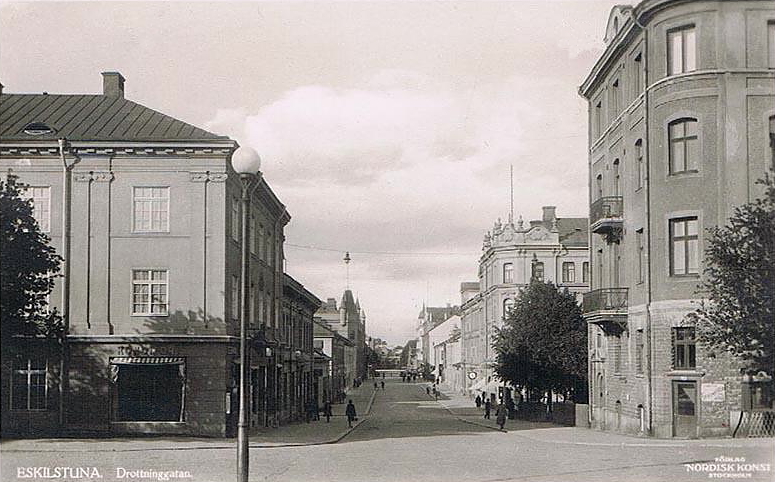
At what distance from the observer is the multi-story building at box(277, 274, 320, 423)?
178 feet

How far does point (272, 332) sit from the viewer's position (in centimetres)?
4962

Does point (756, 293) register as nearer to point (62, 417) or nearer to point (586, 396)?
point (62, 417)

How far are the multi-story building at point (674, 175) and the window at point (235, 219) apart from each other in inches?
575

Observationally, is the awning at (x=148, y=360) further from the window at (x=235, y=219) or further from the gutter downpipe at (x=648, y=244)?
the gutter downpipe at (x=648, y=244)

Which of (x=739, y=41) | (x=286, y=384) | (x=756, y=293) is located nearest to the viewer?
(x=756, y=293)

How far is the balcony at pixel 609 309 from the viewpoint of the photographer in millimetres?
39250

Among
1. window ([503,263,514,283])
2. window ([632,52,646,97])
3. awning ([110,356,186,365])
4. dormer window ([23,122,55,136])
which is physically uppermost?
window ([632,52,646,97])

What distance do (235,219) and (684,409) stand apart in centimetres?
1778

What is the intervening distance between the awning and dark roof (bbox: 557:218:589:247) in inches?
2041

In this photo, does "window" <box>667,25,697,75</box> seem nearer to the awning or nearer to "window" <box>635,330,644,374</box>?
"window" <box>635,330,644,374</box>

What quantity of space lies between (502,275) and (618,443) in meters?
49.7

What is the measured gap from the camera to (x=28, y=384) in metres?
34.2

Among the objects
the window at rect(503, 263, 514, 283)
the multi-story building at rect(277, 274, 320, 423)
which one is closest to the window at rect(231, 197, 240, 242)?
the multi-story building at rect(277, 274, 320, 423)

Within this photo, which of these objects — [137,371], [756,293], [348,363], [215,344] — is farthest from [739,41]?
[348,363]
